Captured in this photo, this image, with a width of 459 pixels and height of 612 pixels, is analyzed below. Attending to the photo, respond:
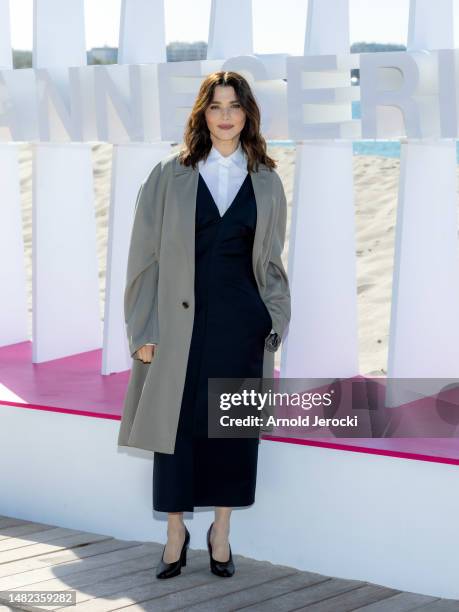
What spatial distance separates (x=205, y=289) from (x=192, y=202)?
302 mm

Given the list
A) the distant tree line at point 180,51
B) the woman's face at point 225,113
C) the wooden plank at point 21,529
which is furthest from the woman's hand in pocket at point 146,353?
the distant tree line at point 180,51

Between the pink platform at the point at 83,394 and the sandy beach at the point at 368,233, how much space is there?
207 cm

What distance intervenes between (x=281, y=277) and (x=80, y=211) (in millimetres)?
2227

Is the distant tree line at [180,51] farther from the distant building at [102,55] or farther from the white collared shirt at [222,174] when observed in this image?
the white collared shirt at [222,174]

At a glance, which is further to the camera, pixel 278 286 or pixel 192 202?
pixel 278 286

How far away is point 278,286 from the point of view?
4.22 meters

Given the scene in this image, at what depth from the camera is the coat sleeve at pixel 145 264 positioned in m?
4.08

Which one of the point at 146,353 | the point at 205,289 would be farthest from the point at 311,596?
the point at 205,289

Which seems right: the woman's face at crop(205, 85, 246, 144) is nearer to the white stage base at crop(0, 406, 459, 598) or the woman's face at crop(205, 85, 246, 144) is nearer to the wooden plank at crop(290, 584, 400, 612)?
the white stage base at crop(0, 406, 459, 598)

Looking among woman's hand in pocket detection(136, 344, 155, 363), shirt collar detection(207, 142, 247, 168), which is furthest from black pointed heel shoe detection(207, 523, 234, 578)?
shirt collar detection(207, 142, 247, 168)

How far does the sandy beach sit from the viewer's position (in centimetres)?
823

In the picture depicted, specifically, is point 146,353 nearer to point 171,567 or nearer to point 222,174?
point 222,174

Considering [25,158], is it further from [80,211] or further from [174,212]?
[174,212]

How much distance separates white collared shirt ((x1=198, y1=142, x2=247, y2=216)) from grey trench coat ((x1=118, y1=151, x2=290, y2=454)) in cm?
5
